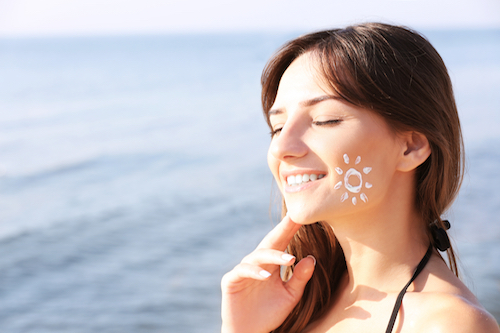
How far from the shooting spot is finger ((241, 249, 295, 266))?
2110mm

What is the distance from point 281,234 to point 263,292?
0.31 metres

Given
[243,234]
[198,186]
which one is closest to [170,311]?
[243,234]

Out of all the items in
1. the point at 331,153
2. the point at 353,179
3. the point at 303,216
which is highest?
the point at 331,153

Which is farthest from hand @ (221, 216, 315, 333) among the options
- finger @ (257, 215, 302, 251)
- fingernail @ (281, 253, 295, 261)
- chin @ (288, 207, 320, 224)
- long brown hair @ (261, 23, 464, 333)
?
long brown hair @ (261, 23, 464, 333)

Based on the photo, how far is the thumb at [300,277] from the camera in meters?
2.42

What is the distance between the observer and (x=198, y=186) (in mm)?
13453

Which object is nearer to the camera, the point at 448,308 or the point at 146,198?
the point at 448,308

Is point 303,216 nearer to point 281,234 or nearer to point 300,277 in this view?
point 281,234

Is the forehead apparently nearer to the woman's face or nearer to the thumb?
the woman's face

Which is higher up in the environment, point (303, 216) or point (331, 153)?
point (331, 153)

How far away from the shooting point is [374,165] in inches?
78.7

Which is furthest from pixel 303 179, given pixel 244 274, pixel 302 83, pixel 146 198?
pixel 146 198

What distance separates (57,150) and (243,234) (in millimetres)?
8078

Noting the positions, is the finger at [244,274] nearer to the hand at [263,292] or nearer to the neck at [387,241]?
the hand at [263,292]
